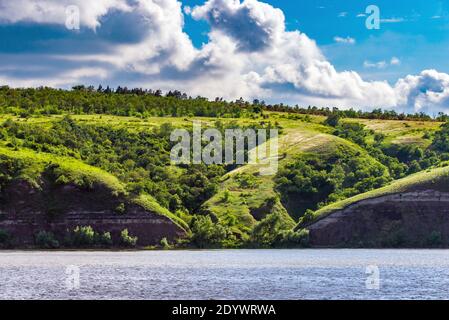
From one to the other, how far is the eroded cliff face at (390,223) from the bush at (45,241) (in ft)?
131

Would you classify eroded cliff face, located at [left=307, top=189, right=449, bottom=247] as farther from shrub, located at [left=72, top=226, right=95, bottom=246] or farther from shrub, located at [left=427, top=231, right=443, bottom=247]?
shrub, located at [left=72, top=226, right=95, bottom=246]

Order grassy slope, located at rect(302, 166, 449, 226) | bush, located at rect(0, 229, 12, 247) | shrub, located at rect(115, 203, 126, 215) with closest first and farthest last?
bush, located at rect(0, 229, 12, 247) < shrub, located at rect(115, 203, 126, 215) < grassy slope, located at rect(302, 166, 449, 226)

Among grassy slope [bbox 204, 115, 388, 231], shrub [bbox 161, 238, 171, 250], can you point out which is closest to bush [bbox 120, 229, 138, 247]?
shrub [bbox 161, 238, 171, 250]

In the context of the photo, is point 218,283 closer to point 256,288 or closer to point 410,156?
point 256,288

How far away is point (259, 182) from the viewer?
167 metres

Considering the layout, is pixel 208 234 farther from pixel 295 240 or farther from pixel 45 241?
pixel 45 241

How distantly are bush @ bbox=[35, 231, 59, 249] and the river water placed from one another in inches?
1286

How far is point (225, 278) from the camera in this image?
7706 centimetres

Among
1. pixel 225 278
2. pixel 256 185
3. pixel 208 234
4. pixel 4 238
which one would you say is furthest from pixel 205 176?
pixel 225 278

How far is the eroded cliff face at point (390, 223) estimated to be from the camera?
141375 millimetres

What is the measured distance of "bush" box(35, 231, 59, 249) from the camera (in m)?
139

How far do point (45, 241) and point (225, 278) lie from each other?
68.4 metres

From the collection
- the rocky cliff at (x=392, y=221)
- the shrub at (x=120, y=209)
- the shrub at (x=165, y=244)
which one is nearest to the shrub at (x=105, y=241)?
the shrub at (x=120, y=209)

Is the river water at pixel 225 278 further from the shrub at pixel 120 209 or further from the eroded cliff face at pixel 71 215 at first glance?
the shrub at pixel 120 209
